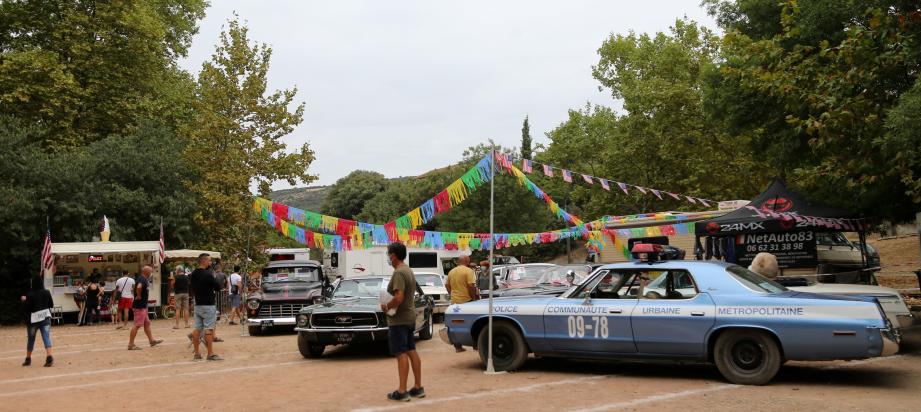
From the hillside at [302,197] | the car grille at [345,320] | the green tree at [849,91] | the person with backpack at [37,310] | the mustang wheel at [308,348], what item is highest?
the hillside at [302,197]

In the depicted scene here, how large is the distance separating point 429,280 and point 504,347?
1013cm

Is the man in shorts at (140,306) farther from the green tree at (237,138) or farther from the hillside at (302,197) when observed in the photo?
the hillside at (302,197)

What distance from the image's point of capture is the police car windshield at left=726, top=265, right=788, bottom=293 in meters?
8.85

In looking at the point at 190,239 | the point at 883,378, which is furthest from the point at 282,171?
the point at 883,378

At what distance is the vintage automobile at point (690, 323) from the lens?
8.12m

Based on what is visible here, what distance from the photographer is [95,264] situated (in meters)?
24.2

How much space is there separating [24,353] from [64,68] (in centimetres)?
1566

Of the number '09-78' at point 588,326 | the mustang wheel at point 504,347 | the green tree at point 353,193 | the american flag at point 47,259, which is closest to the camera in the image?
the number '09-78' at point 588,326

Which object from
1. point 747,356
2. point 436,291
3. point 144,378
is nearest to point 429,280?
point 436,291

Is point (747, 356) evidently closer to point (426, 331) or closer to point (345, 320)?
point (345, 320)

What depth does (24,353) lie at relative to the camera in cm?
1506

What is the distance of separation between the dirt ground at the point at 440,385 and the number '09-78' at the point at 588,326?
0.57 meters

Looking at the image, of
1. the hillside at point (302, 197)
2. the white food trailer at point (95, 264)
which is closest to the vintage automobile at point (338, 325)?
the white food trailer at point (95, 264)

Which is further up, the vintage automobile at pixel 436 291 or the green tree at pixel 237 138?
the green tree at pixel 237 138
